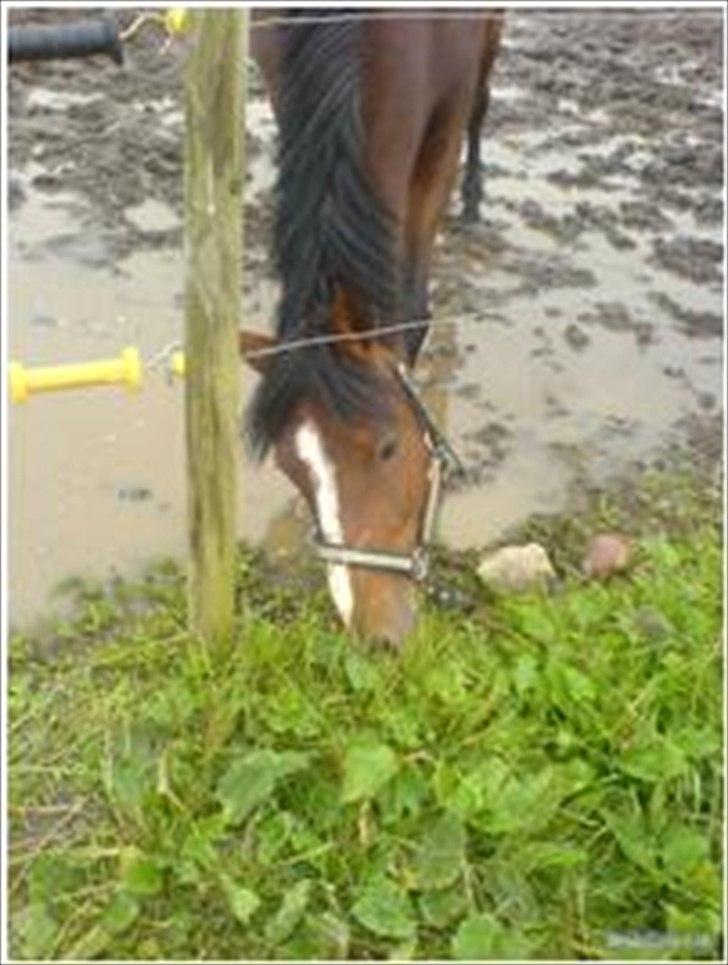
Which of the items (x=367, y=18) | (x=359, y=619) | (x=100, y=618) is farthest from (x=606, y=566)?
(x=367, y=18)

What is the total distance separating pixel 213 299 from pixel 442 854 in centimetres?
88

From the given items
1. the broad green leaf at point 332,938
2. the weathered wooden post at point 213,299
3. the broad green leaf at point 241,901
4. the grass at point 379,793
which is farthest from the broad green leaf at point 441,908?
the weathered wooden post at point 213,299

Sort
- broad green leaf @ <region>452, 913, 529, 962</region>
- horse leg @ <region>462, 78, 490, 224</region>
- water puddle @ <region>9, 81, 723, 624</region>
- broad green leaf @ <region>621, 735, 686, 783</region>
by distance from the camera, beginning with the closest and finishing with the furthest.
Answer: broad green leaf @ <region>452, 913, 529, 962</region> → broad green leaf @ <region>621, 735, 686, 783</region> → water puddle @ <region>9, 81, 723, 624</region> → horse leg @ <region>462, 78, 490, 224</region>

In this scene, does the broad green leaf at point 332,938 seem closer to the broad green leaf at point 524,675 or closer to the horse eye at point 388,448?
the broad green leaf at point 524,675

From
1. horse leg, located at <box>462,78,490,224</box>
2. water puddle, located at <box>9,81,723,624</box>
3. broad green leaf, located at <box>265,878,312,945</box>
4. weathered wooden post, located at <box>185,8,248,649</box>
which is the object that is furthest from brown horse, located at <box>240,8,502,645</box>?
horse leg, located at <box>462,78,490,224</box>

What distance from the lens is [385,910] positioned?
2.04 meters

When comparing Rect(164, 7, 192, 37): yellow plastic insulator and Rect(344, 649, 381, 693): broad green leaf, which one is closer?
Rect(164, 7, 192, 37): yellow plastic insulator

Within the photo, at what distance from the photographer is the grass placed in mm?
2055

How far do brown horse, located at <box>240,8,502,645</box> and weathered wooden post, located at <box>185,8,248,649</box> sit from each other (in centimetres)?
14

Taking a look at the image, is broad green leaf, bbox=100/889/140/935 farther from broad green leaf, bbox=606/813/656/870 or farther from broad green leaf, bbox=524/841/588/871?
broad green leaf, bbox=606/813/656/870

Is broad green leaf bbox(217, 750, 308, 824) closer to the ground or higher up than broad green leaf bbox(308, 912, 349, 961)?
higher up

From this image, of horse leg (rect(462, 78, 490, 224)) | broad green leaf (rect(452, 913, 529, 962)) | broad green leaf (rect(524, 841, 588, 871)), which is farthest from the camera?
horse leg (rect(462, 78, 490, 224))

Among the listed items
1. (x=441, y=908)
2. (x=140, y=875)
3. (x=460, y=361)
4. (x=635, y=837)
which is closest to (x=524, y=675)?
(x=635, y=837)

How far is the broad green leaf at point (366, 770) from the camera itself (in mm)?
2143
